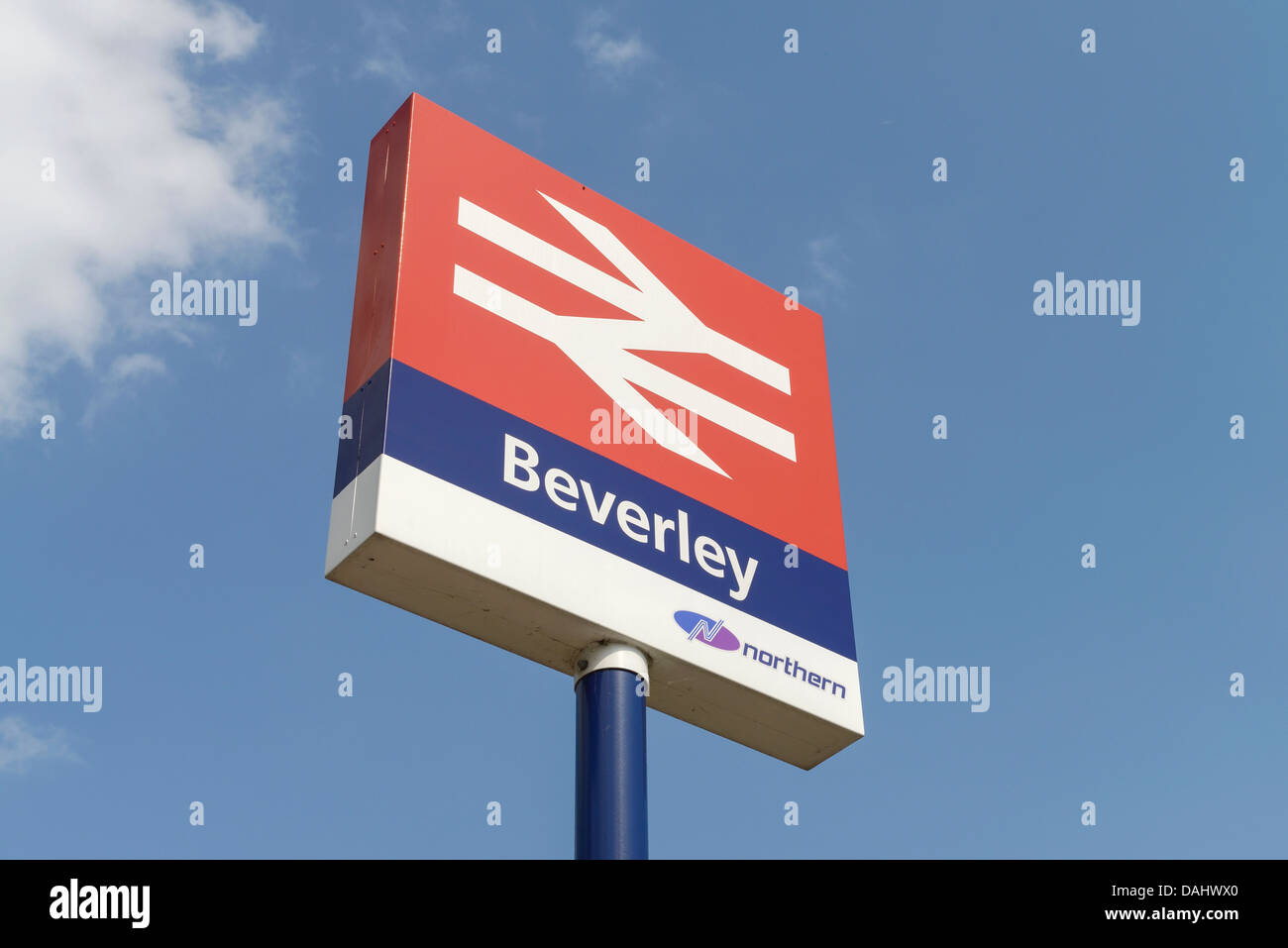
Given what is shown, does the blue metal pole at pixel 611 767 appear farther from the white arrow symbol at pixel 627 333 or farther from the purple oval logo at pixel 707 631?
the white arrow symbol at pixel 627 333

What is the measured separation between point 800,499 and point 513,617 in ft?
7.14

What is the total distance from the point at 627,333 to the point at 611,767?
2591 mm

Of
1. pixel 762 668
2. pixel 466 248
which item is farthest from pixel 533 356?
pixel 762 668

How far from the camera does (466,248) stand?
28.8 ft

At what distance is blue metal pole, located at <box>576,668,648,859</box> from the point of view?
748 cm

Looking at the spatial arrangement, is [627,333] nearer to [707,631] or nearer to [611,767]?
[707,631]

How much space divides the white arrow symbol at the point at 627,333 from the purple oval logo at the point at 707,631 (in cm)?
97

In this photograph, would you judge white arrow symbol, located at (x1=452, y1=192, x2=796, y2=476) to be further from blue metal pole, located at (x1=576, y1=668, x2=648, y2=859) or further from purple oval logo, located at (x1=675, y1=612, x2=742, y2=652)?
blue metal pole, located at (x1=576, y1=668, x2=648, y2=859)

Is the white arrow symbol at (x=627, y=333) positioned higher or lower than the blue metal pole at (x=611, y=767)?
higher

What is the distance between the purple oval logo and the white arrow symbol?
3.18ft

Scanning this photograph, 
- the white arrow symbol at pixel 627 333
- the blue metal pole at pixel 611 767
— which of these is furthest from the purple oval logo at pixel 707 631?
the white arrow symbol at pixel 627 333

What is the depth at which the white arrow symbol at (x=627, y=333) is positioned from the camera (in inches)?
350
